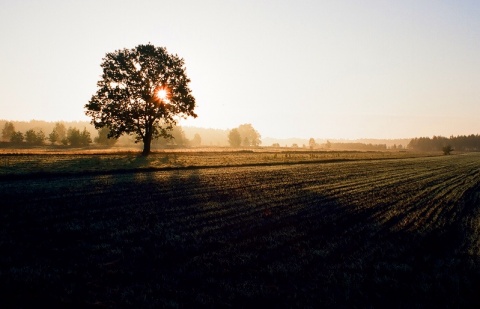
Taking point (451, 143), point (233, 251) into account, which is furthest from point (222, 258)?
point (451, 143)

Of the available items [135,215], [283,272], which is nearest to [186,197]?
[135,215]

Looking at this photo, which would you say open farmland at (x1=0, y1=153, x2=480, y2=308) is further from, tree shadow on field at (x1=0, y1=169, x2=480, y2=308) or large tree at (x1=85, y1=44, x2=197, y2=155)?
large tree at (x1=85, y1=44, x2=197, y2=155)

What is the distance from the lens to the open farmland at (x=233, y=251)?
Result: 627cm

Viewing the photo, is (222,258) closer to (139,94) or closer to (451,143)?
(139,94)

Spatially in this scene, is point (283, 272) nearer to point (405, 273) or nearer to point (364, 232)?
point (405, 273)

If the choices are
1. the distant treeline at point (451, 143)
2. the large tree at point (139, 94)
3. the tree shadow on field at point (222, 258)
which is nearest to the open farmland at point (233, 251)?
the tree shadow on field at point (222, 258)

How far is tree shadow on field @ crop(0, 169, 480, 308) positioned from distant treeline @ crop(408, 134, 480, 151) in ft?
675

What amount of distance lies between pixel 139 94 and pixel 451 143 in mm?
203185

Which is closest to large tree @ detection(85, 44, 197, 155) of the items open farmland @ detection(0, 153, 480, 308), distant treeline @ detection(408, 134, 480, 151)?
open farmland @ detection(0, 153, 480, 308)

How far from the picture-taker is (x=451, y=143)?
7530 inches

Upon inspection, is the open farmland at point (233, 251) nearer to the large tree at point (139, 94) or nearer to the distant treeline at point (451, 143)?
the large tree at point (139, 94)

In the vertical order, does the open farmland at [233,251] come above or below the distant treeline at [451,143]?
below

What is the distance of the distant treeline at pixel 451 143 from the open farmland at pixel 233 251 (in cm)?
20267

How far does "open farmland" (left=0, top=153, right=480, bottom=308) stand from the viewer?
6.27 m
